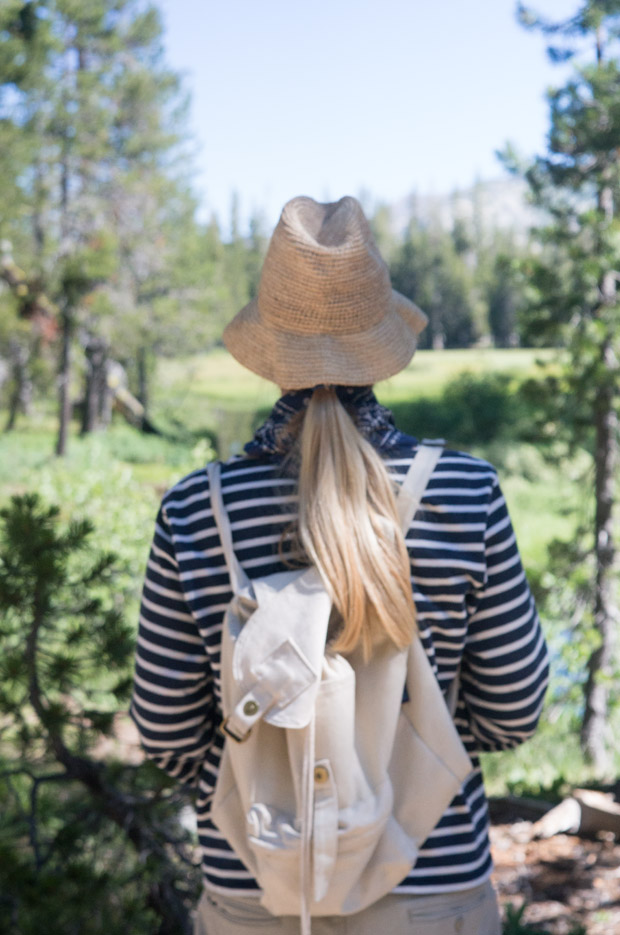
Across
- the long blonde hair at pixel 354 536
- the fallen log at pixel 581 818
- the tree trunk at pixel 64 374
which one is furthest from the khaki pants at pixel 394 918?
the tree trunk at pixel 64 374

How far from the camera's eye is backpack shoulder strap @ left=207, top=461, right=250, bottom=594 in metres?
1.00

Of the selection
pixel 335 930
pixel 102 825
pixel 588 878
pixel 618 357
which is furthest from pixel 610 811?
pixel 618 357

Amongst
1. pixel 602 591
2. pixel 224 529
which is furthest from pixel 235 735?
pixel 602 591

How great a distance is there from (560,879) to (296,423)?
2.13 m

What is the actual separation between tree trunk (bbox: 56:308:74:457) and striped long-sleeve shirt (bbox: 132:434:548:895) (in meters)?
13.7

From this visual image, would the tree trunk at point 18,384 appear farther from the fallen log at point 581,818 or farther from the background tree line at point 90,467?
the fallen log at point 581,818

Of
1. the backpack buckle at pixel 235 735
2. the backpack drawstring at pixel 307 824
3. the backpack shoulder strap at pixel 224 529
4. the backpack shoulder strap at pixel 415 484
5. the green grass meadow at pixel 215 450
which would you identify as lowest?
the green grass meadow at pixel 215 450

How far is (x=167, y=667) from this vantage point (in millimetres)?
1088

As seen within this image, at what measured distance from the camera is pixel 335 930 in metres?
0.97

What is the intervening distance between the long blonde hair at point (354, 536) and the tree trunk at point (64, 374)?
45.2 feet

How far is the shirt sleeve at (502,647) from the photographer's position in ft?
3.44

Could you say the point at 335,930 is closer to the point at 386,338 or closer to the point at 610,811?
the point at 386,338

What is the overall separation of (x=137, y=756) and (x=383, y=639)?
4026 mm

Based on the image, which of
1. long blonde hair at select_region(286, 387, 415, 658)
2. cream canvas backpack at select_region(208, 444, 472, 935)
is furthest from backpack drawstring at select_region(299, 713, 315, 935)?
long blonde hair at select_region(286, 387, 415, 658)
